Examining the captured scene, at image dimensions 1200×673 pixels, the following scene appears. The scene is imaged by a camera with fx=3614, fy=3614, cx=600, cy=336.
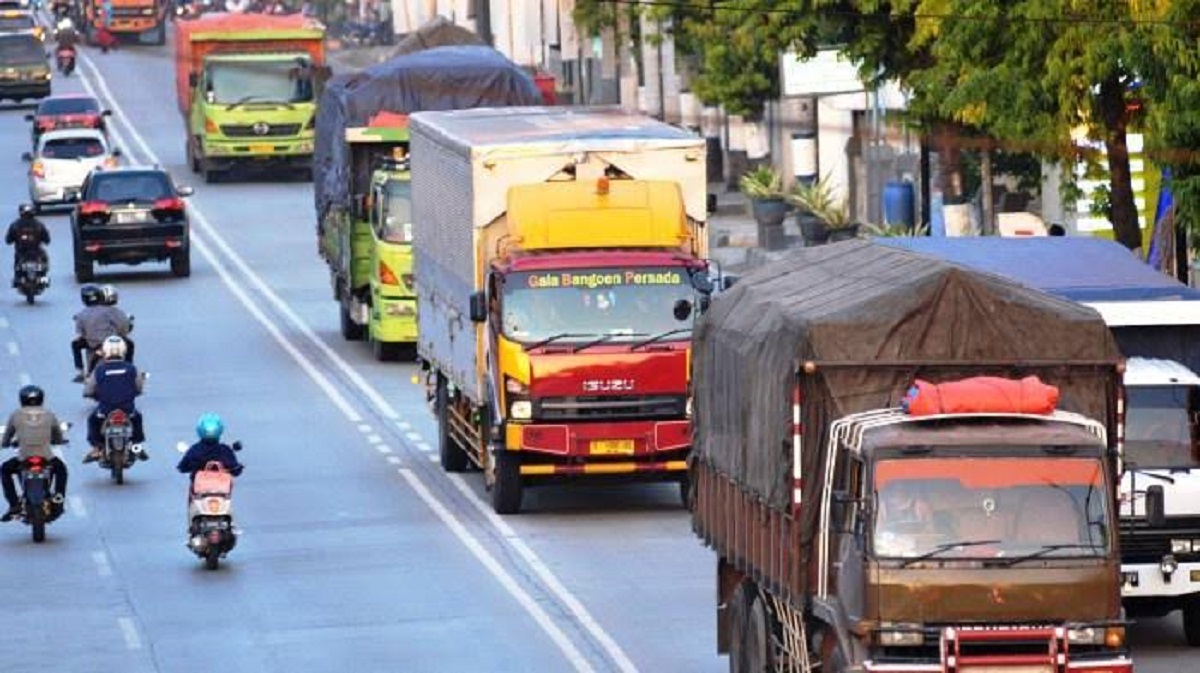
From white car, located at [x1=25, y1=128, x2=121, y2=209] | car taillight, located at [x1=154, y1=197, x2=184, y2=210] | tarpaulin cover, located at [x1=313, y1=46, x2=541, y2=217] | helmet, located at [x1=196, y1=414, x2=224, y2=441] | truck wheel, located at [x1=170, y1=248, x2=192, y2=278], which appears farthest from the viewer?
white car, located at [x1=25, y1=128, x2=121, y2=209]

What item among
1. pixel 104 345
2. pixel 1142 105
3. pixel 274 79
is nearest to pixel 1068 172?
pixel 1142 105

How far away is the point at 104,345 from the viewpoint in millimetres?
34344

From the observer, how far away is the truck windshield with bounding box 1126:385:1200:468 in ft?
77.5

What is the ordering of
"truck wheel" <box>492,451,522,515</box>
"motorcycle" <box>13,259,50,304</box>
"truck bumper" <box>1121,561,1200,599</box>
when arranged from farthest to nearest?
1. "motorcycle" <box>13,259,50,304</box>
2. "truck wheel" <box>492,451,522,515</box>
3. "truck bumper" <box>1121,561,1200,599</box>

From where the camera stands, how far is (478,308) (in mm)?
30719

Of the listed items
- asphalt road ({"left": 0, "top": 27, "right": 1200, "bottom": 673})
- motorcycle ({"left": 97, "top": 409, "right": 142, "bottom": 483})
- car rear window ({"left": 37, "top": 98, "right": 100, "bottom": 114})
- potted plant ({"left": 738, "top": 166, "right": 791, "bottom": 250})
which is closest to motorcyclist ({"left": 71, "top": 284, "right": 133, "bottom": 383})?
asphalt road ({"left": 0, "top": 27, "right": 1200, "bottom": 673})

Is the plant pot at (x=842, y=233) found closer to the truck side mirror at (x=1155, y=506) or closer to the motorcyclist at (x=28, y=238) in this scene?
the motorcyclist at (x=28, y=238)

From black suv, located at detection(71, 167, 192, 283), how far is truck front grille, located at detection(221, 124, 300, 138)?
1493 cm

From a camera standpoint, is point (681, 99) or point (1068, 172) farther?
point (681, 99)

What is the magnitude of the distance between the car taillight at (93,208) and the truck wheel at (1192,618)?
102 ft

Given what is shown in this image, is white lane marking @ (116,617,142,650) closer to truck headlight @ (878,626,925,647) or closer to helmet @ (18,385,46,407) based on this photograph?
helmet @ (18,385,46,407)

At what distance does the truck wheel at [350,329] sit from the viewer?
Result: 150 feet

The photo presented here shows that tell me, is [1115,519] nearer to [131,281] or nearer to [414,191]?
[414,191]

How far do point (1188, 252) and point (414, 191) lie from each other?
812 cm
